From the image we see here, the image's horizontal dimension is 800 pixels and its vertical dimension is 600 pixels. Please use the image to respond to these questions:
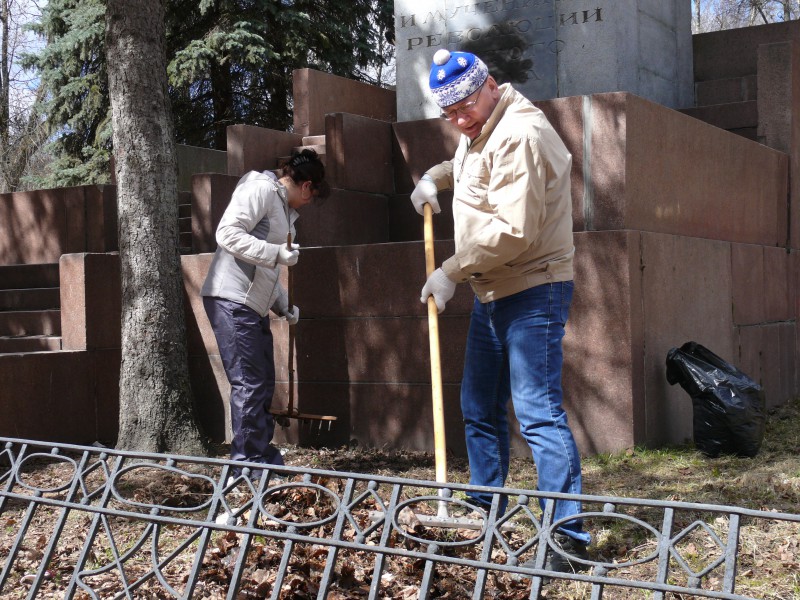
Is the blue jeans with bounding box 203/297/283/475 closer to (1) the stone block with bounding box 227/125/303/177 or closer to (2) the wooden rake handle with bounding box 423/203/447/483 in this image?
(2) the wooden rake handle with bounding box 423/203/447/483

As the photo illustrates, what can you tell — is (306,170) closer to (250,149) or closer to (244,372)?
(244,372)

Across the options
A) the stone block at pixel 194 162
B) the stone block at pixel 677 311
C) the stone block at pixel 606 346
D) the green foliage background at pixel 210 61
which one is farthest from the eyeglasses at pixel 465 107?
the green foliage background at pixel 210 61

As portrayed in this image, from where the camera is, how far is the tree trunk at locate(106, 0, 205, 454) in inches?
253

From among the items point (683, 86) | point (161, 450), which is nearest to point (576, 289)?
point (161, 450)

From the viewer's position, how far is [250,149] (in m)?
8.52

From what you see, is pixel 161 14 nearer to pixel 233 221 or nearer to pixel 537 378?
pixel 233 221

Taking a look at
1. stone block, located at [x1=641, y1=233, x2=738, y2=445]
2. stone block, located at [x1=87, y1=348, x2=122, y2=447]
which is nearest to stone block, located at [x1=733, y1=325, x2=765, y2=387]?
stone block, located at [x1=641, y1=233, x2=738, y2=445]

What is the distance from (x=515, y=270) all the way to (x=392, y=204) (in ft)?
13.8

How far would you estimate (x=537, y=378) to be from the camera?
388 centimetres

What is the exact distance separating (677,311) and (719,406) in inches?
30.3

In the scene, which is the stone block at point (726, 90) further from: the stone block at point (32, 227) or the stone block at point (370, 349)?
the stone block at point (32, 227)

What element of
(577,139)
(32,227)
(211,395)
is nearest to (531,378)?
(577,139)

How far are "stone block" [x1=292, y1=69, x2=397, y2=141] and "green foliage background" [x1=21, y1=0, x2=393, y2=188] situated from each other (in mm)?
5906

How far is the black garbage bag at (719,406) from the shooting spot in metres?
6.09
